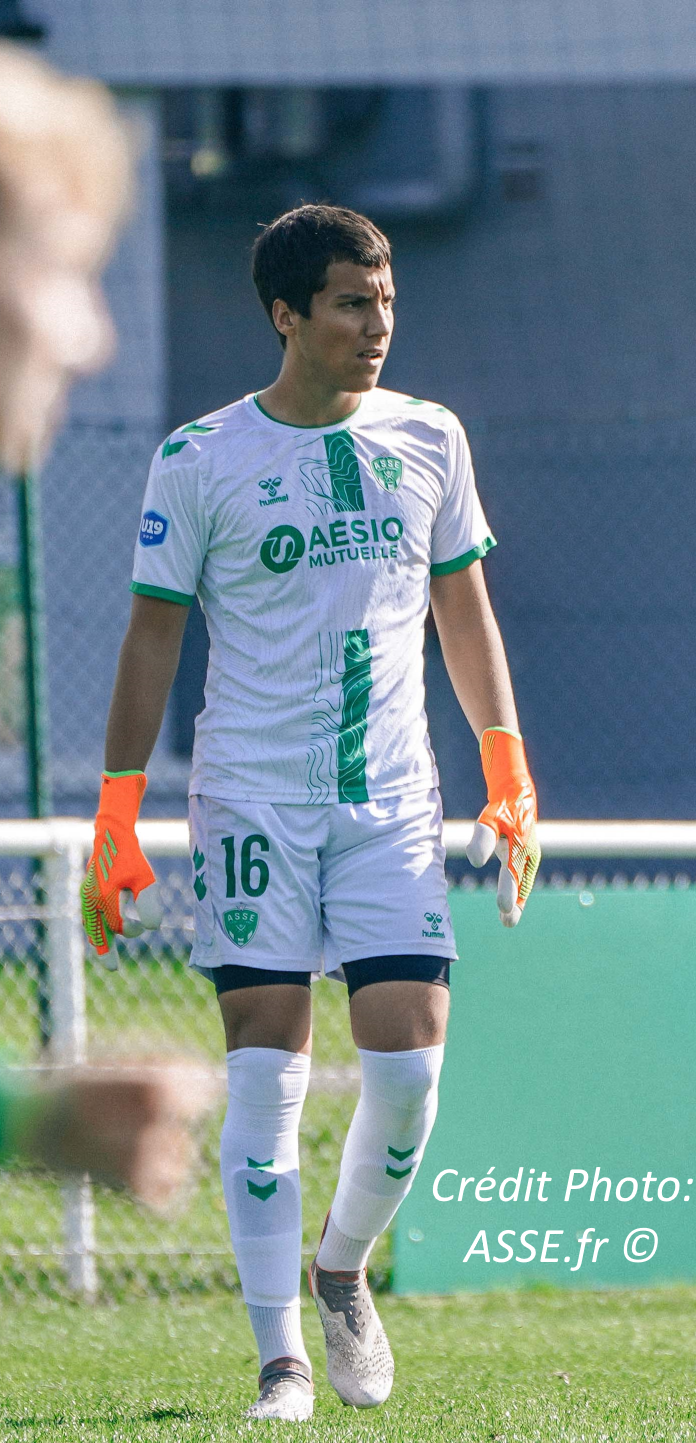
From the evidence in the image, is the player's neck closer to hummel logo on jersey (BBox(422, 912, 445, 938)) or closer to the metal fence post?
hummel logo on jersey (BBox(422, 912, 445, 938))

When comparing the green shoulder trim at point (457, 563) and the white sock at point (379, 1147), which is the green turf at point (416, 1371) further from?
the green shoulder trim at point (457, 563)

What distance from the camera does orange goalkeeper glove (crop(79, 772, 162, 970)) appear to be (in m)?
3.04

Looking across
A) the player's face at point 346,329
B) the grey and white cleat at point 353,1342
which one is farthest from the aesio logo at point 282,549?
the grey and white cleat at point 353,1342

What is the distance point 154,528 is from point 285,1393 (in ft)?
4.73

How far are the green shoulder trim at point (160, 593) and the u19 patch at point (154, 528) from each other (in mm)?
75

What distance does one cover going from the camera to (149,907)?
9.88ft

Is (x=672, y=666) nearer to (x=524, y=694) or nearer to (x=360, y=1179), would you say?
(x=524, y=694)

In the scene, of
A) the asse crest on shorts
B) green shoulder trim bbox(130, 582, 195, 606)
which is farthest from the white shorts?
green shoulder trim bbox(130, 582, 195, 606)

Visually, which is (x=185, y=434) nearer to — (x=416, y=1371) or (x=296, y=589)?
(x=296, y=589)

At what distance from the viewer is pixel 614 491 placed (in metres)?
9.84

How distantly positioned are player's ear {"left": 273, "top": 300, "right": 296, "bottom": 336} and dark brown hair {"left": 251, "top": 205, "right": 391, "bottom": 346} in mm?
11

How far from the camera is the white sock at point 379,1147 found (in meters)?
3.00

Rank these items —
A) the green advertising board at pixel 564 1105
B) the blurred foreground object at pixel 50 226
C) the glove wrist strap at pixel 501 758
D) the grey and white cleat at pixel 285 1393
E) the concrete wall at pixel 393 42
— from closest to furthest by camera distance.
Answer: the blurred foreground object at pixel 50 226 < the grey and white cleat at pixel 285 1393 < the glove wrist strap at pixel 501 758 < the green advertising board at pixel 564 1105 < the concrete wall at pixel 393 42

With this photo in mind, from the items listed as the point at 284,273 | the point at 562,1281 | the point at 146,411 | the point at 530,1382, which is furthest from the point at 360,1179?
the point at 146,411
